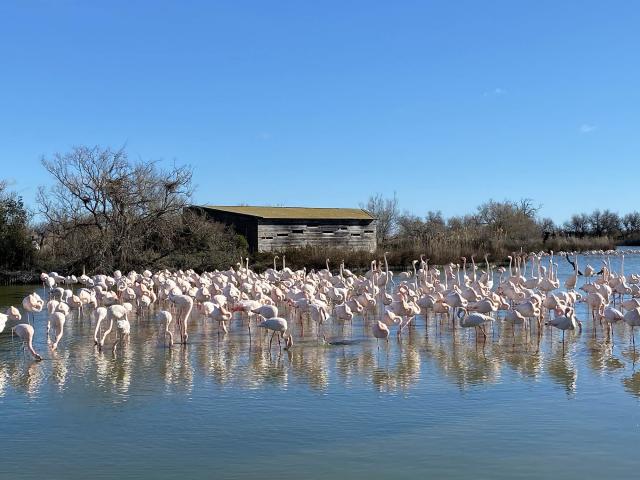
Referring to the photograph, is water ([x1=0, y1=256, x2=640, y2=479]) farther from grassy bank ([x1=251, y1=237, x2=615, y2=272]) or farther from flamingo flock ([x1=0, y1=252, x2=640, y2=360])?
grassy bank ([x1=251, y1=237, x2=615, y2=272])

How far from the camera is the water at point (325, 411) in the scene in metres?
6.25

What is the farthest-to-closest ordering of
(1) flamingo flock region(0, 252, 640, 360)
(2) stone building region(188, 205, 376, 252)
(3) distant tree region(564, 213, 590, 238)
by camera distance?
(3) distant tree region(564, 213, 590, 238) < (2) stone building region(188, 205, 376, 252) < (1) flamingo flock region(0, 252, 640, 360)

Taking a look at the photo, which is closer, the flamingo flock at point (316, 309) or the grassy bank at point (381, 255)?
the flamingo flock at point (316, 309)

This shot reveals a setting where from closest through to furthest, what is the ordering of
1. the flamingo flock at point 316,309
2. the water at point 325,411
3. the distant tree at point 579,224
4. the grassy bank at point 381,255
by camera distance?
the water at point 325,411, the flamingo flock at point 316,309, the grassy bank at point 381,255, the distant tree at point 579,224

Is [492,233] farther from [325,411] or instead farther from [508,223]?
[325,411]

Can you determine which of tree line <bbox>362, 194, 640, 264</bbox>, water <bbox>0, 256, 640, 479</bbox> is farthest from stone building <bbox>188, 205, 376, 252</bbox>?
water <bbox>0, 256, 640, 479</bbox>

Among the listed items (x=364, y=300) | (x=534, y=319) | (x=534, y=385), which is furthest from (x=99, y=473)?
(x=534, y=319)

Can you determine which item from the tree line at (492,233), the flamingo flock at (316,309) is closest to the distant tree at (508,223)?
the tree line at (492,233)

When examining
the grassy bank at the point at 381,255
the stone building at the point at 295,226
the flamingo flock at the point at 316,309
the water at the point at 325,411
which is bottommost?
the water at the point at 325,411

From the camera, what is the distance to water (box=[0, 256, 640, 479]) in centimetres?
625

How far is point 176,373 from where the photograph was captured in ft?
32.0

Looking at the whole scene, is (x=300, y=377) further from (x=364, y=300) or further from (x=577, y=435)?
(x=364, y=300)

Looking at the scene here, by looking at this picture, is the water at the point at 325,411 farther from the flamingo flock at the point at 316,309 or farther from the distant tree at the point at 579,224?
the distant tree at the point at 579,224

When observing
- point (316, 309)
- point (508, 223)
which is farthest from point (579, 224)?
point (316, 309)
